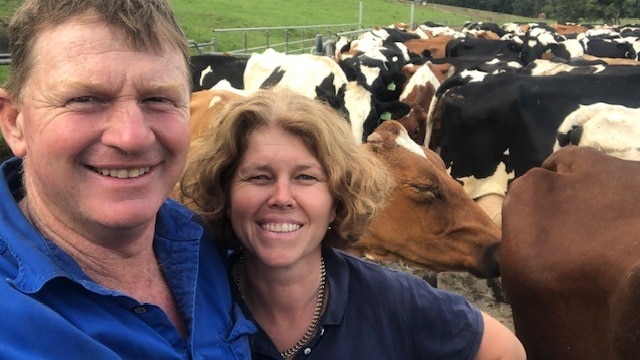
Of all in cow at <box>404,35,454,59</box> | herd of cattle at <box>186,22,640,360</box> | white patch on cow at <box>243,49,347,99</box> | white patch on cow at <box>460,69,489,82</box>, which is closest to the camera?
herd of cattle at <box>186,22,640,360</box>

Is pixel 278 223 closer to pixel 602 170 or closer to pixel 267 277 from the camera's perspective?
pixel 267 277

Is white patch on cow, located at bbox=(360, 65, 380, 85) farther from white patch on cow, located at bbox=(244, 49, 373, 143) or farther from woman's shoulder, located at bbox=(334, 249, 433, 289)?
woman's shoulder, located at bbox=(334, 249, 433, 289)

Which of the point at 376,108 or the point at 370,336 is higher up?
the point at 370,336

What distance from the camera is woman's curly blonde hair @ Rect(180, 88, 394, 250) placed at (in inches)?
76.5

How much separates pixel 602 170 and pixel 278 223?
1899 millimetres

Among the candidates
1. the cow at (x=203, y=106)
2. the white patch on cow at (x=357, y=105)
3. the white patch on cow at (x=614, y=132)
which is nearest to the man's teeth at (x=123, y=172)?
the white patch on cow at (x=614, y=132)

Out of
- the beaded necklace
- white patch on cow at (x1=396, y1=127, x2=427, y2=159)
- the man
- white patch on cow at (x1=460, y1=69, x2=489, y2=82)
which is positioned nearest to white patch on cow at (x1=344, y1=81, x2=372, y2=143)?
white patch on cow at (x1=460, y1=69, x2=489, y2=82)

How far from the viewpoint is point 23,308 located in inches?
47.4

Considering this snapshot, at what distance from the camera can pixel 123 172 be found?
4.72 feet

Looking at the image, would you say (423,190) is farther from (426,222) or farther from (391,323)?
(391,323)

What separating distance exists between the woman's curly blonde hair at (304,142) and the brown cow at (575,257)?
3.95ft

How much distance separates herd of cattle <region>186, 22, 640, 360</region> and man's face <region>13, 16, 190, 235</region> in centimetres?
197

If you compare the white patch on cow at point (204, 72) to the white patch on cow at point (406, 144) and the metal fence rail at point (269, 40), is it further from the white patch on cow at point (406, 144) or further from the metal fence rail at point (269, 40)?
the metal fence rail at point (269, 40)

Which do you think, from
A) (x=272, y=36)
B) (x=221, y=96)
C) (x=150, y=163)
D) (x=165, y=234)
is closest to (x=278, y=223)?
(x=165, y=234)
